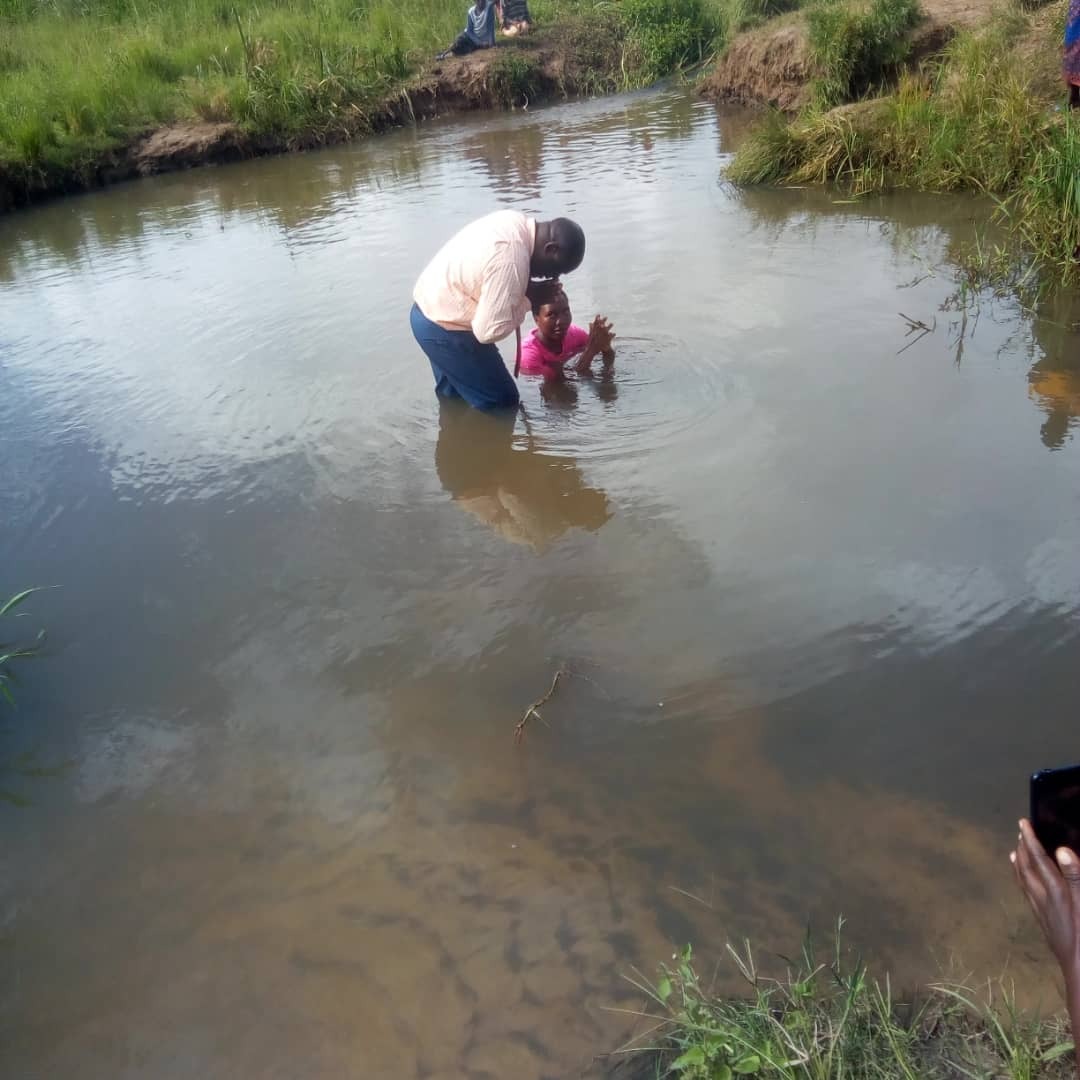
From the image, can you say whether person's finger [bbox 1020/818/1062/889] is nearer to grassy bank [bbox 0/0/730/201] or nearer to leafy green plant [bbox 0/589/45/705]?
leafy green plant [bbox 0/589/45/705]

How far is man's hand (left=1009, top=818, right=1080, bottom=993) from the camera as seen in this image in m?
1.46

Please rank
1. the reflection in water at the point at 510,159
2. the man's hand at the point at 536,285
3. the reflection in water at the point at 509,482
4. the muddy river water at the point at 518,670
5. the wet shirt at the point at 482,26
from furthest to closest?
1. the wet shirt at the point at 482,26
2. the reflection in water at the point at 510,159
3. the man's hand at the point at 536,285
4. the reflection in water at the point at 509,482
5. the muddy river water at the point at 518,670

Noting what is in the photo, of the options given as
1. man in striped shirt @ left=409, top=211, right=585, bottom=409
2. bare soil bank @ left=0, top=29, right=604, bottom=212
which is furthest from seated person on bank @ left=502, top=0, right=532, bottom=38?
man in striped shirt @ left=409, top=211, right=585, bottom=409

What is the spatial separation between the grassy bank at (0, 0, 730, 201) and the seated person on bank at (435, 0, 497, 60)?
0.29 m

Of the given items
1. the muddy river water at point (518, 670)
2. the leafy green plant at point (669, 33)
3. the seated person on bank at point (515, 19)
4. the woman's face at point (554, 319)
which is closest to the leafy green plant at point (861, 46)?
the muddy river water at point (518, 670)

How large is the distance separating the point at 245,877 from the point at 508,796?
0.71 meters

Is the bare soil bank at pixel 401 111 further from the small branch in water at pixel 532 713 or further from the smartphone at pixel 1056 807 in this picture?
the smartphone at pixel 1056 807

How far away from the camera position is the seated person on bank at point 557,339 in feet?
15.3

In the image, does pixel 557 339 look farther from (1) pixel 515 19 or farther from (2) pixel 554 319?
(1) pixel 515 19

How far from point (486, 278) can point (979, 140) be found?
4512mm

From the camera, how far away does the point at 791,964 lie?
6.95 feet

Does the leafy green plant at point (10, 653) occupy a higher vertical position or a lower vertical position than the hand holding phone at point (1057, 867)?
lower

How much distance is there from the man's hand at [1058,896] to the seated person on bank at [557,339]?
11.5ft

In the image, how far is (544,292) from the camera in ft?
15.1
